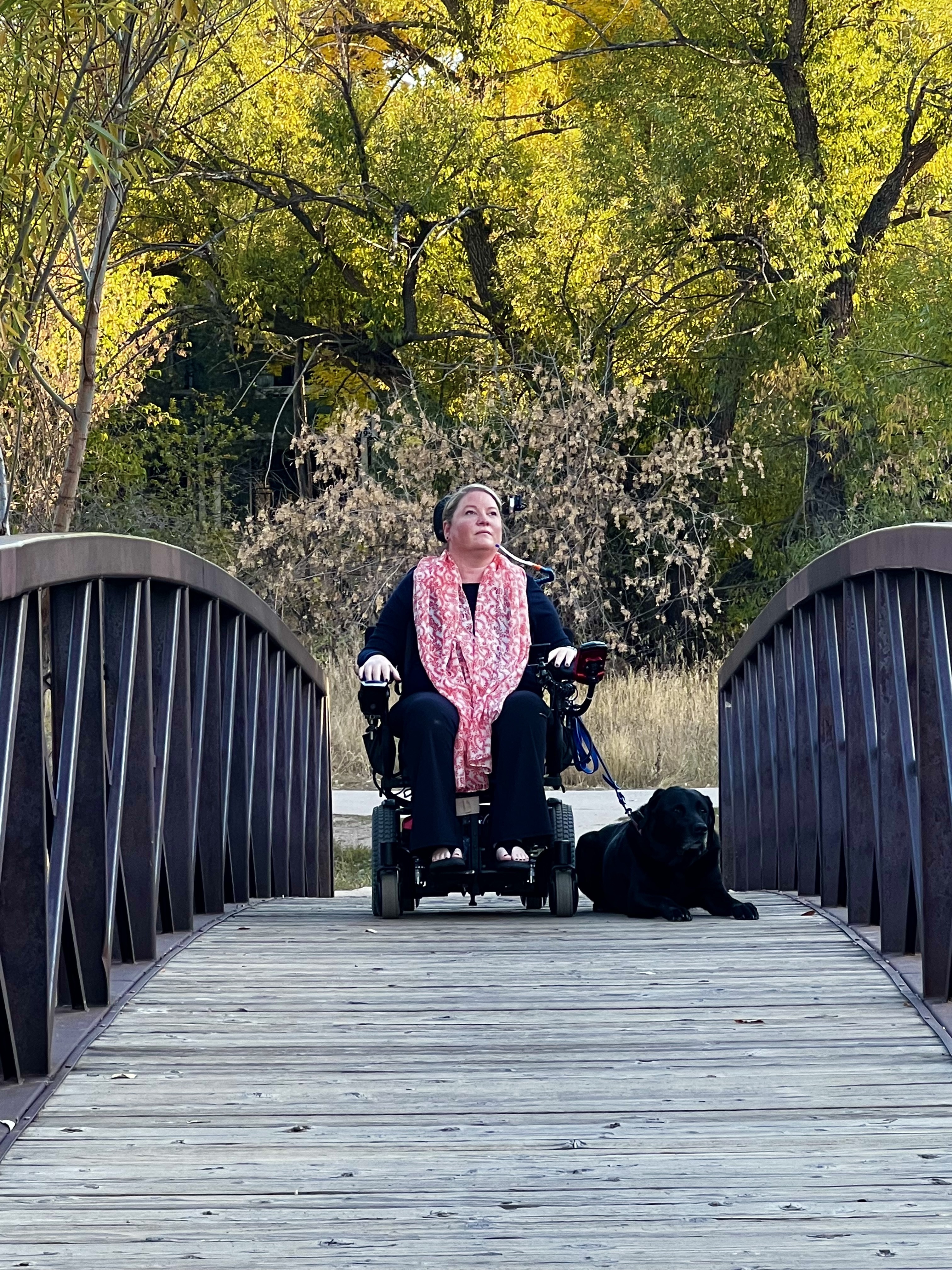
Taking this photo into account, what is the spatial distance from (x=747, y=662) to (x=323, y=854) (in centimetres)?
226

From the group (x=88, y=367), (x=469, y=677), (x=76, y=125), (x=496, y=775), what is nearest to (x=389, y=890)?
(x=496, y=775)

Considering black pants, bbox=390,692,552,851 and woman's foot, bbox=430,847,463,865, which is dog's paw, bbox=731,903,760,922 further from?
woman's foot, bbox=430,847,463,865

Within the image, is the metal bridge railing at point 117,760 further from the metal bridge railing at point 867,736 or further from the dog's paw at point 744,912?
the metal bridge railing at point 867,736

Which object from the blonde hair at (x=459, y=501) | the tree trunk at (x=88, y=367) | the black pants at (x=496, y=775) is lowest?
the black pants at (x=496, y=775)

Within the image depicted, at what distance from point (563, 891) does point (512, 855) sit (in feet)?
0.64

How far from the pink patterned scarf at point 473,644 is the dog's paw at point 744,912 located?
2.61 feet

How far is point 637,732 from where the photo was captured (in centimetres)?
1240

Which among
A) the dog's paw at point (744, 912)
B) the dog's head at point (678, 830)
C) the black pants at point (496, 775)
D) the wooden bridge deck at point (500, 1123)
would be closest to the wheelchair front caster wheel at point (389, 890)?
the black pants at point (496, 775)

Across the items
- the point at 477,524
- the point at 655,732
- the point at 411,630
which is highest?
the point at 477,524

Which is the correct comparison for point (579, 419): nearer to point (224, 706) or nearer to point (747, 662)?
point (747, 662)

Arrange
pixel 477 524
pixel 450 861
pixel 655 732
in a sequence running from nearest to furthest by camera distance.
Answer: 1. pixel 450 861
2. pixel 477 524
3. pixel 655 732

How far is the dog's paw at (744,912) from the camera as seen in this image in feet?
16.5

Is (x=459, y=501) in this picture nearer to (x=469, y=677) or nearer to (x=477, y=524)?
(x=477, y=524)

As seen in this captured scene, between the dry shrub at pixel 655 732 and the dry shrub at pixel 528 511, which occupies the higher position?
the dry shrub at pixel 528 511
